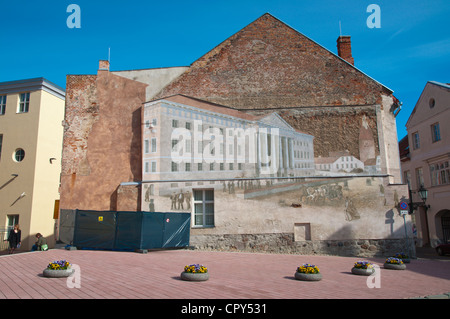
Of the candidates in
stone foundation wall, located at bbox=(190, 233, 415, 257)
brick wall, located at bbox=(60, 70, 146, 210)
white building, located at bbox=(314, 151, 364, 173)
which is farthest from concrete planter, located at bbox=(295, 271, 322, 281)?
brick wall, located at bbox=(60, 70, 146, 210)

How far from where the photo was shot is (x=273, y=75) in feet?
61.3

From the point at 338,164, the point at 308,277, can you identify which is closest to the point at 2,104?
the point at 338,164

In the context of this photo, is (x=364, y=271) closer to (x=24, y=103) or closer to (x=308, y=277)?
(x=308, y=277)

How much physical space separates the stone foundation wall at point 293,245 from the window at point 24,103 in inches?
667

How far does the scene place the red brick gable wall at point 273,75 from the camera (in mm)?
18297

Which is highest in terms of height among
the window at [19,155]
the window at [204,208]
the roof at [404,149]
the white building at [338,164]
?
the roof at [404,149]

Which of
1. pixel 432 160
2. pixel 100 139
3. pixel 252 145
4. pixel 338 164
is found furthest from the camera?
pixel 432 160

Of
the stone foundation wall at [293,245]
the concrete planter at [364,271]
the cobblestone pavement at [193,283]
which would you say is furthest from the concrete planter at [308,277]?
the stone foundation wall at [293,245]

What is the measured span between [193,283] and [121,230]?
708 centimetres

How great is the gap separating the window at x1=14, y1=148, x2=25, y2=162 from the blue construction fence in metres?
12.5

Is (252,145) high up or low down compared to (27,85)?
down

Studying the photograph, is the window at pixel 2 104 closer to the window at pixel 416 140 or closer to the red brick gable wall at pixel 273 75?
the red brick gable wall at pixel 273 75
